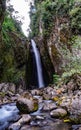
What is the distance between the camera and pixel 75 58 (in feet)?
40.8

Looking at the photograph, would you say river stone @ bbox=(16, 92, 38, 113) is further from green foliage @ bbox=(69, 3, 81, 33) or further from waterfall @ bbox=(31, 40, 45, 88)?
waterfall @ bbox=(31, 40, 45, 88)

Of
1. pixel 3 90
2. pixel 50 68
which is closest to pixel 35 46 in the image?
pixel 50 68

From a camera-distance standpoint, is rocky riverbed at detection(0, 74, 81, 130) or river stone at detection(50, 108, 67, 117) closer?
rocky riverbed at detection(0, 74, 81, 130)

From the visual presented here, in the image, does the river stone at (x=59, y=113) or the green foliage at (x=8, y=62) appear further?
the green foliage at (x=8, y=62)

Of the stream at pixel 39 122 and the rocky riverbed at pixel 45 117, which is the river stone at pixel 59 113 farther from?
the stream at pixel 39 122

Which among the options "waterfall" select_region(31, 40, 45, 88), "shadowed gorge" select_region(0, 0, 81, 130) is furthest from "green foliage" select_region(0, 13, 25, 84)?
"waterfall" select_region(31, 40, 45, 88)

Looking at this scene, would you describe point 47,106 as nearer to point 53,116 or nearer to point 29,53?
point 53,116

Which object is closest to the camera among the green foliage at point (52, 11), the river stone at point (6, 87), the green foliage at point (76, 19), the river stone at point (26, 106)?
the river stone at point (26, 106)

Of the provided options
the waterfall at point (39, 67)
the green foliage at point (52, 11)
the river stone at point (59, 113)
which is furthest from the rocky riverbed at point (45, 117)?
the waterfall at point (39, 67)

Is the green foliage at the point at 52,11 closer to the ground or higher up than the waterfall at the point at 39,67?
higher up

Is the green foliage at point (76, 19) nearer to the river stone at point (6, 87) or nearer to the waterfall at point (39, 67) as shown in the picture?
the river stone at point (6, 87)

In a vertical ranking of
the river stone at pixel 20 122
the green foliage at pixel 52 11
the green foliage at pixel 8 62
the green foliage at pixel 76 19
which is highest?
the green foliage at pixel 52 11

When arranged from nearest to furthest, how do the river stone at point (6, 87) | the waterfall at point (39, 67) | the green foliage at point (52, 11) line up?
the river stone at point (6, 87) → the green foliage at point (52, 11) → the waterfall at point (39, 67)

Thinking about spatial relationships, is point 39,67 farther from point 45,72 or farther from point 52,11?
point 52,11
